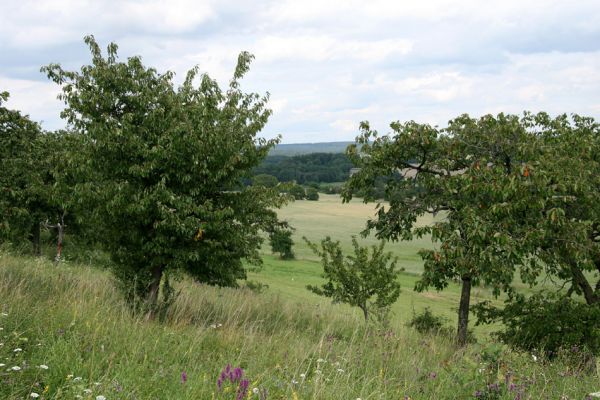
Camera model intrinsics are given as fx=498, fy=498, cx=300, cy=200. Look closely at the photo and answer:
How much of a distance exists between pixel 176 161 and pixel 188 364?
5.32 metres

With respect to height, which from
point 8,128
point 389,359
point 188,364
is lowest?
point 389,359

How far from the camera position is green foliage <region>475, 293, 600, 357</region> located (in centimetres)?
1136

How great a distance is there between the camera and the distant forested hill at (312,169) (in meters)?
147

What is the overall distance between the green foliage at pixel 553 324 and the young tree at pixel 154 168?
719cm

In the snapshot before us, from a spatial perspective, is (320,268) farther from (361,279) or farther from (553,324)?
(553,324)

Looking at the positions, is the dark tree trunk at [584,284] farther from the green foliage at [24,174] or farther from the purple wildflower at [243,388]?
the green foliage at [24,174]

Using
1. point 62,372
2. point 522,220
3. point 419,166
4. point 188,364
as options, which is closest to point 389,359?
point 188,364

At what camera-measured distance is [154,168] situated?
953 centimetres

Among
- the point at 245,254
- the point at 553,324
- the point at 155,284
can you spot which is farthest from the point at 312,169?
the point at 155,284

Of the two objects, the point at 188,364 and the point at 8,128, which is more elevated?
the point at 8,128

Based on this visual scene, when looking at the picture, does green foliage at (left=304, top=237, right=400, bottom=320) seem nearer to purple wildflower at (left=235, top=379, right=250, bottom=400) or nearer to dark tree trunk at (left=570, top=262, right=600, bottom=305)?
dark tree trunk at (left=570, top=262, right=600, bottom=305)

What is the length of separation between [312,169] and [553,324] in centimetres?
14900

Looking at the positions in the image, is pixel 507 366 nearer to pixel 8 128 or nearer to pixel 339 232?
pixel 8 128

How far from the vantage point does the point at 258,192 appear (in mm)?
10938
